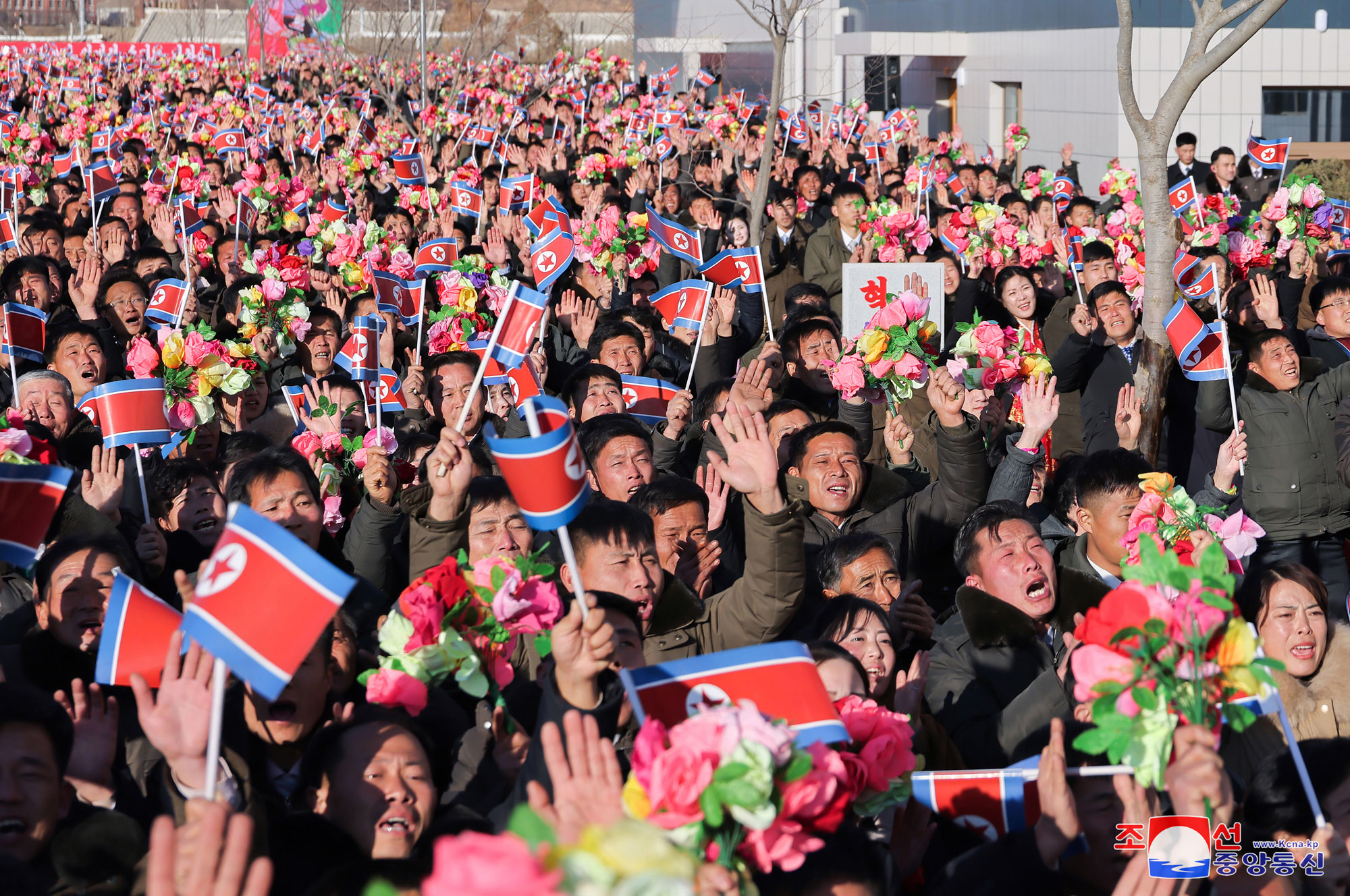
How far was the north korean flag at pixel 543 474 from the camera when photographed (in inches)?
132

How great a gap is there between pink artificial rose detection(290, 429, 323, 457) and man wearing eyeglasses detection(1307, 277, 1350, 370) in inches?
206

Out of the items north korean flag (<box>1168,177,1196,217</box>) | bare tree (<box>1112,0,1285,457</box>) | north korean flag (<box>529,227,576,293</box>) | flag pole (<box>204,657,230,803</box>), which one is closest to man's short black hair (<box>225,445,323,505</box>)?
flag pole (<box>204,657,230,803</box>)

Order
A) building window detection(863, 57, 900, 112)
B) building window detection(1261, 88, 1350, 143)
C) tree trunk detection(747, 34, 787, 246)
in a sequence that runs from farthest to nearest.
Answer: building window detection(863, 57, 900, 112)
building window detection(1261, 88, 1350, 143)
tree trunk detection(747, 34, 787, 246)

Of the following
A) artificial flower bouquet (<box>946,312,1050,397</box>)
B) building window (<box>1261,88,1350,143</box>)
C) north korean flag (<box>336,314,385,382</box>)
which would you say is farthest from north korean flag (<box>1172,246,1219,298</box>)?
building window (<box>1261,88,1350,143</box>)

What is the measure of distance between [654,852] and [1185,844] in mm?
1349

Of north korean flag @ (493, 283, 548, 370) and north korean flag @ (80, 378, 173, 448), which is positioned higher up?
north korean flag @ (493, 283, 548, 370)

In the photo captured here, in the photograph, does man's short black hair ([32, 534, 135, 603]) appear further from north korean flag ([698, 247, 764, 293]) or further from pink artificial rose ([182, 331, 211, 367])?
north korean flag ([698, 247, 764, 293])

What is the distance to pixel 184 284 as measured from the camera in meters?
7.66

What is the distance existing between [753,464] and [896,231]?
23.7ft

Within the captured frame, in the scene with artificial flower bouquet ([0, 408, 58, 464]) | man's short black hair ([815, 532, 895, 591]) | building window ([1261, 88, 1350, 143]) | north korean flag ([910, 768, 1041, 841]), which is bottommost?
north korean flag ([910, 768, 1041, 841])

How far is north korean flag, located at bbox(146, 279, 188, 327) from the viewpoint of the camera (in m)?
7.62

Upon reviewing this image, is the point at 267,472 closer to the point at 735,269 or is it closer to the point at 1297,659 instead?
the point at 1297,659

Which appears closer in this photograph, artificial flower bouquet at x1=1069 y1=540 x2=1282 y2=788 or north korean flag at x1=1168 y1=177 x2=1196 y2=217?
artificial flower bouquet at x1=1069 y1=540 x2=1282 y2=788

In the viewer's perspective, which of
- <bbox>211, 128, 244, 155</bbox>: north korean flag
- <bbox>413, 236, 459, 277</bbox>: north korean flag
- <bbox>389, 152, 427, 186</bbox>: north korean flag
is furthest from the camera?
<bbox>211, 128, 244, 155</bbox>: north korean flag
